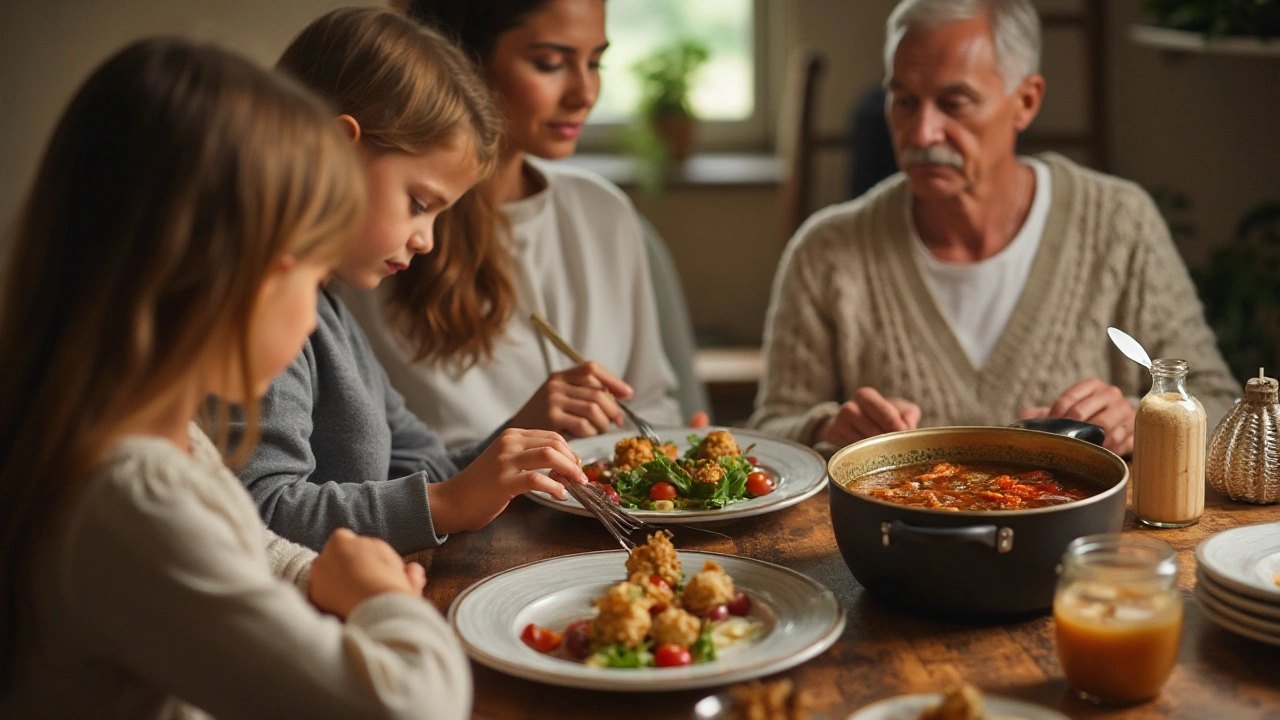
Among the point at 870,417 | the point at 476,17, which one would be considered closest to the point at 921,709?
the point at 870,417

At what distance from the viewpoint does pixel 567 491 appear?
5.17 feet

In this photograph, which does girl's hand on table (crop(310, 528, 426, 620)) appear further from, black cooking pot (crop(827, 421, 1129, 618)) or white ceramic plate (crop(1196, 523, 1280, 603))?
white ceramic plate (crop(1196, 523, 1280, 603))

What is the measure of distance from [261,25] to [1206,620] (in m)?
3.82

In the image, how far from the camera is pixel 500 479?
141 centimetres

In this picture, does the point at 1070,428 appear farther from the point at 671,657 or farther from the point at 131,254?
the point at 131,254

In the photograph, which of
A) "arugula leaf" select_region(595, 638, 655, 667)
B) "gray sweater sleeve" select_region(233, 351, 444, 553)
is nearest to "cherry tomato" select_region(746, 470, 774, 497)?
"gray sweater sleeve" select_region(233, 351, 444, 553)

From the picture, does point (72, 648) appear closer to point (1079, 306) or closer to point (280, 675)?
point (280, 675)

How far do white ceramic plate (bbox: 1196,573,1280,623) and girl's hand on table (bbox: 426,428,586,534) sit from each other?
0.68 m

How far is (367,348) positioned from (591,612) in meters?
0.75

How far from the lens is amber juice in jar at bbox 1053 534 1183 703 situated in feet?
3.20

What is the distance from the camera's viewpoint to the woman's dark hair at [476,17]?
2.21m

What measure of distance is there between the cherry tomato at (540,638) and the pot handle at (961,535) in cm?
34

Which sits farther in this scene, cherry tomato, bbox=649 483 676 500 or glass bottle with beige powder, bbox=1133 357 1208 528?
cherry tomato, bbox=649 483 676 500

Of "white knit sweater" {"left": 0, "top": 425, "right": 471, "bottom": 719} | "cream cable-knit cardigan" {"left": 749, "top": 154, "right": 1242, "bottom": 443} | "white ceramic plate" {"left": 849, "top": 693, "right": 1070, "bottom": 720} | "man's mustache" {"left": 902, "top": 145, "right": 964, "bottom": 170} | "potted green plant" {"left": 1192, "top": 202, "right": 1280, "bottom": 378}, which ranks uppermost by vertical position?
"man's mustache" {"left": 902, "top": 145, "right": 964, "bottom": 170}
